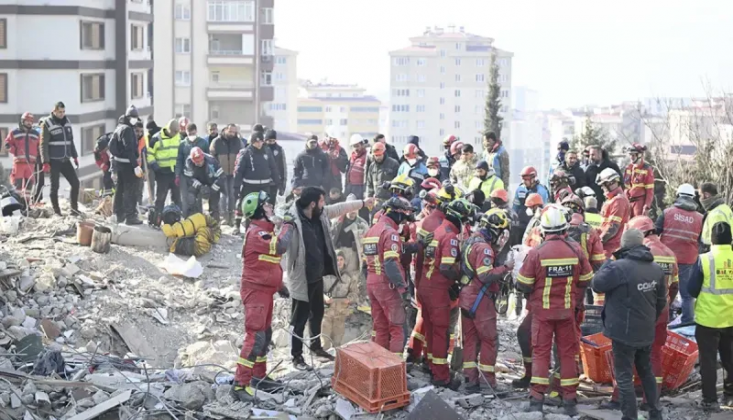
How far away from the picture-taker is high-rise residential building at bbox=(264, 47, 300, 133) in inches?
5000

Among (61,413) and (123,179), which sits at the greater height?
(123,179)

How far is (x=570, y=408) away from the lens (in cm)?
963

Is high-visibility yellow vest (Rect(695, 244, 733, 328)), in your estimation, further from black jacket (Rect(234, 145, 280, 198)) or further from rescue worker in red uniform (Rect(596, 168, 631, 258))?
black jacket (Rect(234, 145, 280, 198))

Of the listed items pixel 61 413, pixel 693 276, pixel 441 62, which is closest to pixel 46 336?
pixel 61 413

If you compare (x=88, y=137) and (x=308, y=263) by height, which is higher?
(x=88, y=137)

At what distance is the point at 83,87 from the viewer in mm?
40250

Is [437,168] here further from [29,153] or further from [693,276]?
[29,153]

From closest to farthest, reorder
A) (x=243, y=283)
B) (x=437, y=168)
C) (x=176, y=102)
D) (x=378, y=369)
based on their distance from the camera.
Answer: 1. (x=378, y=369)
2. (x=243, y=283)
3. (x=437, y=168)
4. (x=176, y=102)

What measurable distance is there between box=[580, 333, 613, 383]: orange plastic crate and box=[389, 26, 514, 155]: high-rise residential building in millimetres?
104204

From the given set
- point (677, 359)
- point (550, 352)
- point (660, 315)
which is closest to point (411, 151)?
point (677, 359)

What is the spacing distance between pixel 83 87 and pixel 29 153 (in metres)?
23.0

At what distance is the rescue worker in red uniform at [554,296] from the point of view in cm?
942

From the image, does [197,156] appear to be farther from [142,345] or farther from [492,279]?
[492,279]

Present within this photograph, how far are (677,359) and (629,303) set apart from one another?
1.74 m
